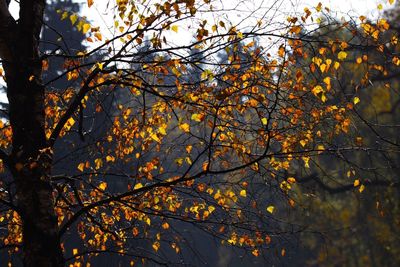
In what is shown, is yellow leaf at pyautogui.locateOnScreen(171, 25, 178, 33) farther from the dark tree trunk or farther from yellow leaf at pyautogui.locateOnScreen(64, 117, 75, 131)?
yellow leaf at pyautogui.locateOnScreen(64, 117, 75, 131)

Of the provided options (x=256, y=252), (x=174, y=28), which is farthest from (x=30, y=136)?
(x=256, y=252)

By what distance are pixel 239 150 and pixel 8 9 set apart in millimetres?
2724

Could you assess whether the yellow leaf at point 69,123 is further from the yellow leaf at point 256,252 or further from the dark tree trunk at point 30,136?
the yellow leaf at point 256,252

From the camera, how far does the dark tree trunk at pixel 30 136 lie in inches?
195

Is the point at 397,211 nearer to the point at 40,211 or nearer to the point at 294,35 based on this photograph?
the point at 294,35

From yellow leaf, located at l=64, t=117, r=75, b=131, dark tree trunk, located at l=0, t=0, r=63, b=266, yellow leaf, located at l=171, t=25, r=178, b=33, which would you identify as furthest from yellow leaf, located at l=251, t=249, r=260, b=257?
yellow leaf, located at l=64, t=117, r=75, b=131

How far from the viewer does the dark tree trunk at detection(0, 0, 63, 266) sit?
4949 mm

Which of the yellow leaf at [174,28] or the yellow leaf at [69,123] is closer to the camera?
the yellow leaf at [174,28]

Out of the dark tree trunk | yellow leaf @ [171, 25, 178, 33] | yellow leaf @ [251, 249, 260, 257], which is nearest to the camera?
the dark tree trunk

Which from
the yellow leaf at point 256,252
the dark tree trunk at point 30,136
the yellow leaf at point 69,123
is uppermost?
the yellow leaf at point 69,123

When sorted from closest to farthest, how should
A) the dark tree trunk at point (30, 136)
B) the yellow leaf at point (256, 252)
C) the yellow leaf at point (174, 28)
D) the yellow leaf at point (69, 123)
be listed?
the dark tree trunk at point (30, 136)
the yellow leaf at point (174, 28)
the yellow leaf at point (256, 252)
the yellow leaf at point (69, 123)

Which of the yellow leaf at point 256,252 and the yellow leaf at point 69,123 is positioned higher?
the yellow leaf at point 69,123

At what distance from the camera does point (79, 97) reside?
5379mm

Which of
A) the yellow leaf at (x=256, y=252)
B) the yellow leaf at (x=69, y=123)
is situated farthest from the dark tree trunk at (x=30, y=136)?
the yellow leaf at (x=256, y=252)
